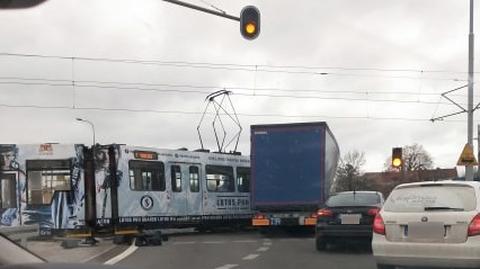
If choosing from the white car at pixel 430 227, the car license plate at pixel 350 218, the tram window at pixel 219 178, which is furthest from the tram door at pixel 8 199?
the white car at pixel 430 227

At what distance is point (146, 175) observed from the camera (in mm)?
21422

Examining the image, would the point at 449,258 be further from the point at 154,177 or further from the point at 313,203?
the point at 154,177

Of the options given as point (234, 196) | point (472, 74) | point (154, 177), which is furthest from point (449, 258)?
point (472, 74)

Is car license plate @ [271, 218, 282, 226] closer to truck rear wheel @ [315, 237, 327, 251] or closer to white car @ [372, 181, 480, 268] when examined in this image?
truck rear wheel @ [315, 237, 327, 251]

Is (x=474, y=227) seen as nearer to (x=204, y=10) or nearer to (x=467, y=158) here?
(x=204, y=10)

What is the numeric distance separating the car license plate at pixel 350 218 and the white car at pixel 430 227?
4.01 metres

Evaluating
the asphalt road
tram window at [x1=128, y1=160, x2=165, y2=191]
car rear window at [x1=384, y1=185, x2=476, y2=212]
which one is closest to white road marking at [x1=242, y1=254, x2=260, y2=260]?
the asphalt road

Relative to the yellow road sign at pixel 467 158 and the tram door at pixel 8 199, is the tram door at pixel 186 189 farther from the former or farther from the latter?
the yellow road sign at pixel 467 158

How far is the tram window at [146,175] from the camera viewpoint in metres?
21.0

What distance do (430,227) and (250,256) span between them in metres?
5.75

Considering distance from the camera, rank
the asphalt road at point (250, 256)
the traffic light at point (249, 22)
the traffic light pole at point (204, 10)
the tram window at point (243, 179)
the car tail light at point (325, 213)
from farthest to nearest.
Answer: the tram window at point (243, 179), the traffic light at point (249, 22), the car tail light at point (325, 213), the traffic light pole at point (204, 10), the asphalt road at point (250, 256)

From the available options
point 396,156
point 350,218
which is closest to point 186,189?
point 396,156

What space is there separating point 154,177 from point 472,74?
40.0ft

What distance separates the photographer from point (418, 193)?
9953 mm
